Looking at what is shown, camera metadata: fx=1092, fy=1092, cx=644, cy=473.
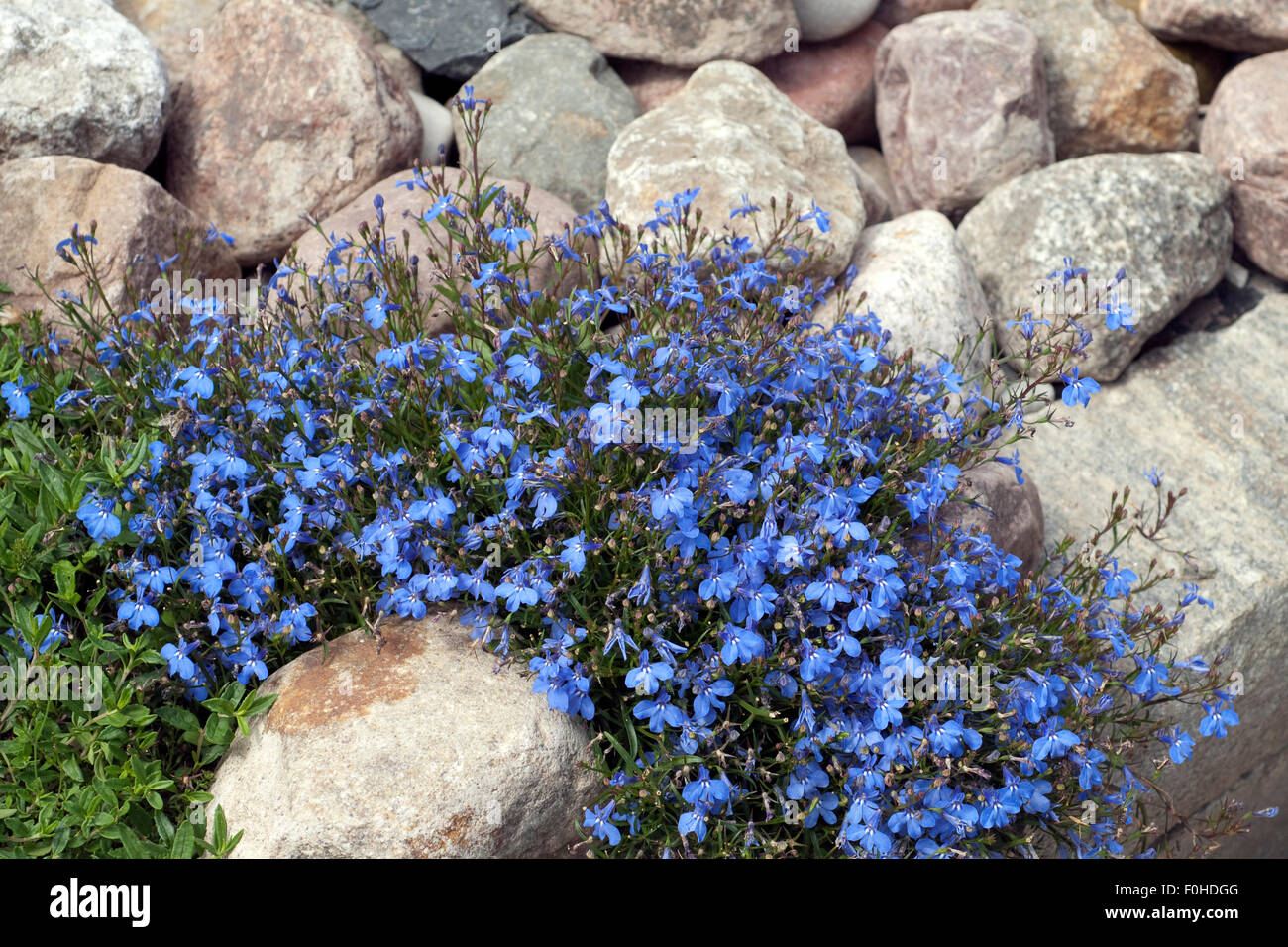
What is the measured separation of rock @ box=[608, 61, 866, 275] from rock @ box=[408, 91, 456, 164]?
98 cm

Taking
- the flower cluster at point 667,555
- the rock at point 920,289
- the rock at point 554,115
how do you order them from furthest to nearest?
the rock at point 554,115
the rock at point 920,289
the flower cluster at point 667,555

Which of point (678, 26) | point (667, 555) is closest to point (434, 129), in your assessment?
point (678, 26)

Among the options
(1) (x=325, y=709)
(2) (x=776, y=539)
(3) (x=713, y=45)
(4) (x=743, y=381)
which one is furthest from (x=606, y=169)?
(1) (x=325, y=709)

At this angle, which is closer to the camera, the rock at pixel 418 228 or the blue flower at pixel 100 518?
the blue flower at pixel 100 518

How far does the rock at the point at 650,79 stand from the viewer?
18.1 feet

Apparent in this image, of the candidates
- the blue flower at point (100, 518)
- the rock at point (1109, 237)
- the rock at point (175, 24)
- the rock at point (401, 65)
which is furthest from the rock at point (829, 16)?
the blue flower at point (100, 518)

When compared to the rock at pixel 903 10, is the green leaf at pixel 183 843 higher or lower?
lower

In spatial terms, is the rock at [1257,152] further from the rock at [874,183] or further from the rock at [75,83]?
the rock at [75,83]

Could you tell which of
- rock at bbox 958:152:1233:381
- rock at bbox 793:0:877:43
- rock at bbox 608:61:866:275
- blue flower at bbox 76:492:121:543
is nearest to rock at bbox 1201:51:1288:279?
rock at bbox 958:152:1233:381

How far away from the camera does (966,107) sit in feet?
17.1

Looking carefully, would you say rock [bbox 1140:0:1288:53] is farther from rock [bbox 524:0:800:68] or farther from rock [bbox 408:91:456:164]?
rock [bbox 408:91:456:164]

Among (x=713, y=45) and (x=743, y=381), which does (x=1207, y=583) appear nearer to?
(x=743, y=381)

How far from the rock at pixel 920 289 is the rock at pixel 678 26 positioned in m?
1.31

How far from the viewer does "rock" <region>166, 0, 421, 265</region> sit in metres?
4.73
